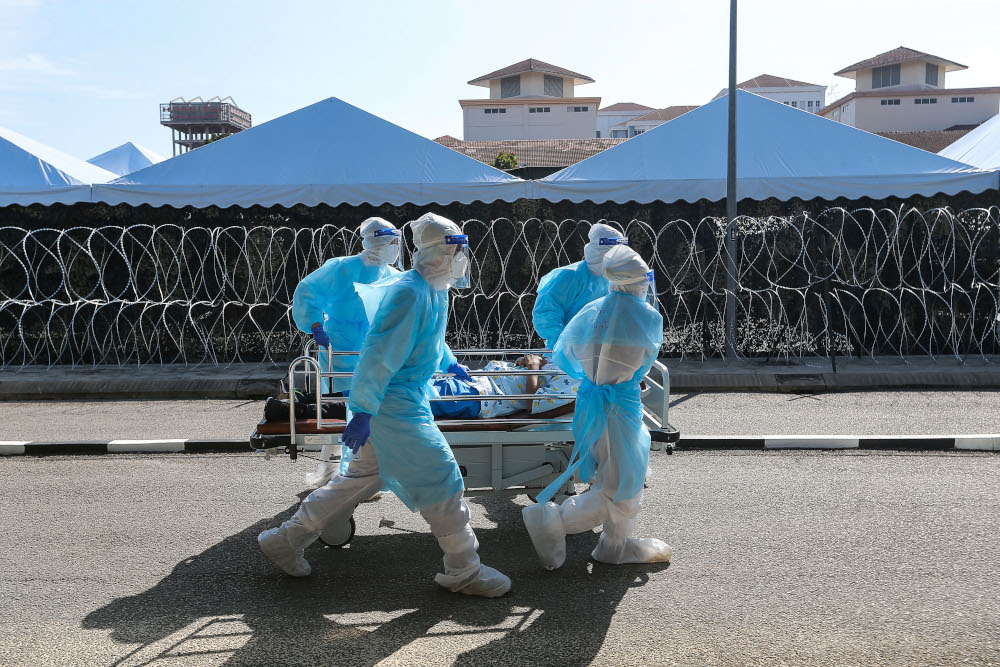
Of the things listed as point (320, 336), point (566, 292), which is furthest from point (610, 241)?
point (320, 336)

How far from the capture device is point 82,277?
1236 cm

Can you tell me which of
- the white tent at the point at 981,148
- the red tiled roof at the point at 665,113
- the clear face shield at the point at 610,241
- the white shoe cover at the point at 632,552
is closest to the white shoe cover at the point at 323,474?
the white shoe cover at the point at 632,552

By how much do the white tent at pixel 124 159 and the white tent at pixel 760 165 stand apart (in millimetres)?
12892

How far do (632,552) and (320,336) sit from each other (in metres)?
2.63

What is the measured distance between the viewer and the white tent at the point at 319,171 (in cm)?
1215

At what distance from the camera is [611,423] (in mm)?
4500

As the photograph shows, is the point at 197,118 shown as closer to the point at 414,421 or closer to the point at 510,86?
the point at 510,86

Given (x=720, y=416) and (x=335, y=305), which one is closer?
(x=335, y=305)

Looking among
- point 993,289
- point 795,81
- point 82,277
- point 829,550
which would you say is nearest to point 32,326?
point 82,277

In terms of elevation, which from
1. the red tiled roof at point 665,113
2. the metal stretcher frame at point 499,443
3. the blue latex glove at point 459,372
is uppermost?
the red tiled roof at point 665,113

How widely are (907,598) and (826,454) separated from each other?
2.99 meters

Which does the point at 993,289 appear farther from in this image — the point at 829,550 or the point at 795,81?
the point at 795,81

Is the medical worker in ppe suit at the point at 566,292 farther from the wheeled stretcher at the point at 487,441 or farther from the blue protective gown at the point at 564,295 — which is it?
the wheeled stretcher at the point at 487,441

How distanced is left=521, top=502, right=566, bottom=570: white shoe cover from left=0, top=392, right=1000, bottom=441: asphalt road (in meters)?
3.58
